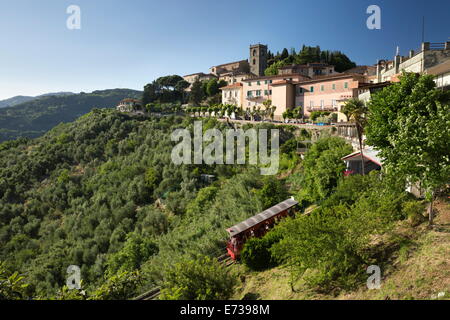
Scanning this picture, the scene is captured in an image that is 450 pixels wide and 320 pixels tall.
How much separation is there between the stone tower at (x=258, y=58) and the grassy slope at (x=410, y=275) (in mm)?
85626

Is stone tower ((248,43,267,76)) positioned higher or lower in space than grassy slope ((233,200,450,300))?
higher

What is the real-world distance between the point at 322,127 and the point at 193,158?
1871 centimetres

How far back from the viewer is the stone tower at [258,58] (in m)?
92.4

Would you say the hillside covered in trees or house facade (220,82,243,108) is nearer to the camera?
the hillside covered in trees

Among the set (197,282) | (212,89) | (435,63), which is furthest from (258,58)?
(197,282)

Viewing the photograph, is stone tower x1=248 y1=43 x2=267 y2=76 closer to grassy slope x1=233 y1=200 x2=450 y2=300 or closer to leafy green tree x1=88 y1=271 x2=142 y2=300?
grassy slope x1=233 y1=200 x2=450 y2=300

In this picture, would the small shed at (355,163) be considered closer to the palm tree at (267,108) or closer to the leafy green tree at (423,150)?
the leafy green tree at (423,150)

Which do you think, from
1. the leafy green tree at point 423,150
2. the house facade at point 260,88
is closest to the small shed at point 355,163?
the leafy green tree at point 423,150

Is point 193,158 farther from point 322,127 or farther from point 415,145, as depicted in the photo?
point 415,145

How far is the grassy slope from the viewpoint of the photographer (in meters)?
8.88

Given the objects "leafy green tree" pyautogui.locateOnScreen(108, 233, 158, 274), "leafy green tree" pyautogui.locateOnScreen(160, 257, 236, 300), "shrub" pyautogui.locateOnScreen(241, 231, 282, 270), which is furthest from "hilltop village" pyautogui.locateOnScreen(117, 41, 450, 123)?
"leafy green tree" pyautogui.locateOnScreen(108, 233, 158, 274)

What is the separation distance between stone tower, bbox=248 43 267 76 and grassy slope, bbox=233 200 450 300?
85626 mm

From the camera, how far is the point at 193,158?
4097cm
